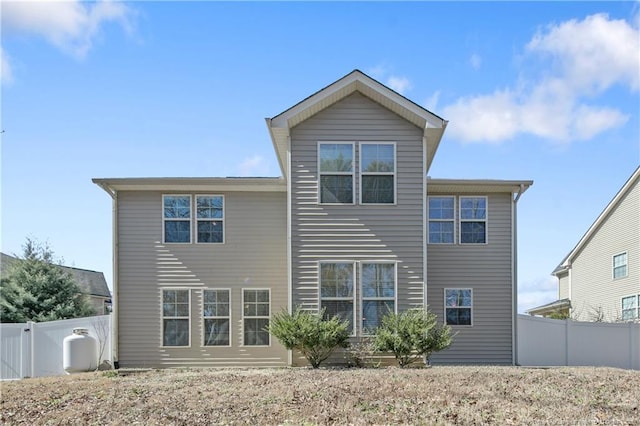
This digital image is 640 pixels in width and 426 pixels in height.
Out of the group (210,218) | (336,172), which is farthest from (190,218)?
(336,172)

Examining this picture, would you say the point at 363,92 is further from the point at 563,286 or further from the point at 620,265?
the point at 563,286

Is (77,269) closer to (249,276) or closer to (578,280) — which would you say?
(249,276)

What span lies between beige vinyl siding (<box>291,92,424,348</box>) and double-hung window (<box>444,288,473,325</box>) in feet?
9.22

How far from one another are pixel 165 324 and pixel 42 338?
10.1 feet

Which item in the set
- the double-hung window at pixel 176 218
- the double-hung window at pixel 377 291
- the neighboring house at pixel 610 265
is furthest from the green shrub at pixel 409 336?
the neighboring house at pixel 610 265

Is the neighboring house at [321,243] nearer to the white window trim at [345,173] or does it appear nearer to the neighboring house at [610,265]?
the white window trim at [345,173]

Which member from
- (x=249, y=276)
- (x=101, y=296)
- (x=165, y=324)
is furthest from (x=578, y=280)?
(x=101, y=296)

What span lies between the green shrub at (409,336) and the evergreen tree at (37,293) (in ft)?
42.5

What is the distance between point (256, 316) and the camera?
1619 cm

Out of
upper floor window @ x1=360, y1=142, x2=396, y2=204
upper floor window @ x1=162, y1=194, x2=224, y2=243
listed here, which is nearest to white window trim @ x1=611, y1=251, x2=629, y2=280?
upper floor window @ x1=360, y1=142, x2=396, y2=204

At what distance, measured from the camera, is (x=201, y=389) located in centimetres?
1073

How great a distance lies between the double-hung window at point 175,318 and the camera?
16062 millimetres

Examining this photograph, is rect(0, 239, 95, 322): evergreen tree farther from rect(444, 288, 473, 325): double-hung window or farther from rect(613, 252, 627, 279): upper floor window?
rect(613, 252, 627, 279): upper floor window

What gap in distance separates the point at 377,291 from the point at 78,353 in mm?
7708
